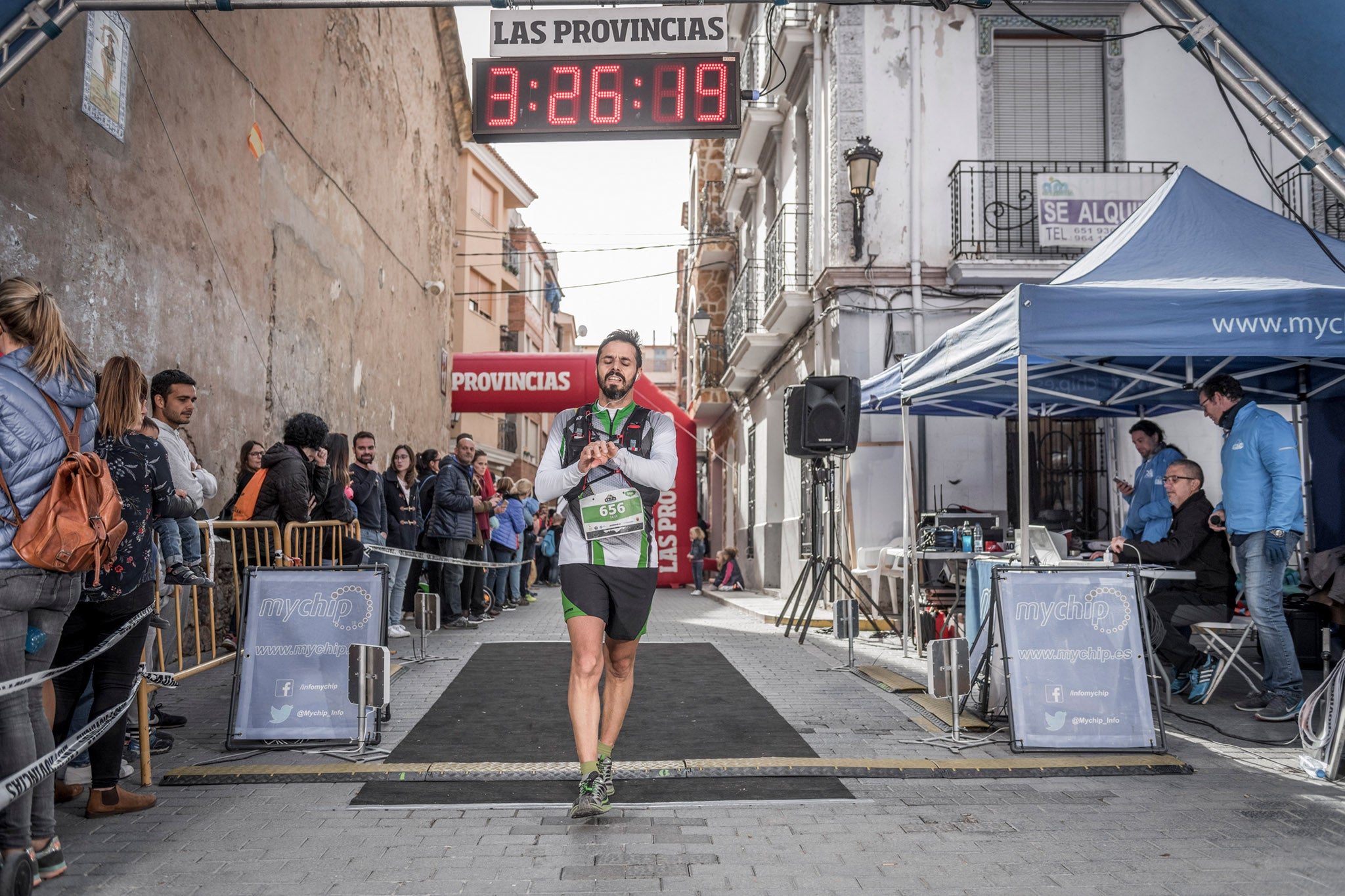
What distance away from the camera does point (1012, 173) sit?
13.5 m

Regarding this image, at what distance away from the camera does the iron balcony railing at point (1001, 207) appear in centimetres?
1329

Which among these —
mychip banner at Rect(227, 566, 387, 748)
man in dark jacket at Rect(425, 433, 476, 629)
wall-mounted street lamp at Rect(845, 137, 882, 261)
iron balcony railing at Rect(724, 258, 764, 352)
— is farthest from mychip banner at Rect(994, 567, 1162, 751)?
iron balcony railing at Rect(724, 258, 764, 352)

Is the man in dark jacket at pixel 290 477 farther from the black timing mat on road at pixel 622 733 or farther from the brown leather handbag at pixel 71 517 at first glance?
the brown leather handbag at pixel 71 517

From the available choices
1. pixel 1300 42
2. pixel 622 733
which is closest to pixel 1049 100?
pixel 1300 42

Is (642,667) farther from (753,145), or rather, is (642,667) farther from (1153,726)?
(753,145)

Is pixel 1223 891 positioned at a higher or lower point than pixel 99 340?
lower

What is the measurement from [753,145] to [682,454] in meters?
6.61

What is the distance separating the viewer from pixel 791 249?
54.1 ft

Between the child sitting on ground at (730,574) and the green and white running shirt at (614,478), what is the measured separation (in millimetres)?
15893

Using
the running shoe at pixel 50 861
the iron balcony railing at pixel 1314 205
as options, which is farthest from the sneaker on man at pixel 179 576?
the iron balcony railing at pixel 1314 205

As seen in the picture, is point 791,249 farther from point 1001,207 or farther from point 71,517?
point 71,517

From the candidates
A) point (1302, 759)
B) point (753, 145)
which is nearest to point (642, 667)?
point (1302, 759)

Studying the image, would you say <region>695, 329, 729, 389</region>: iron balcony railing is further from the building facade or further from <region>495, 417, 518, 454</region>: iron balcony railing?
<region>495, 417, 518, 454</region>: iron balcony railing

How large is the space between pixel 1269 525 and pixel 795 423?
5.14 meters
